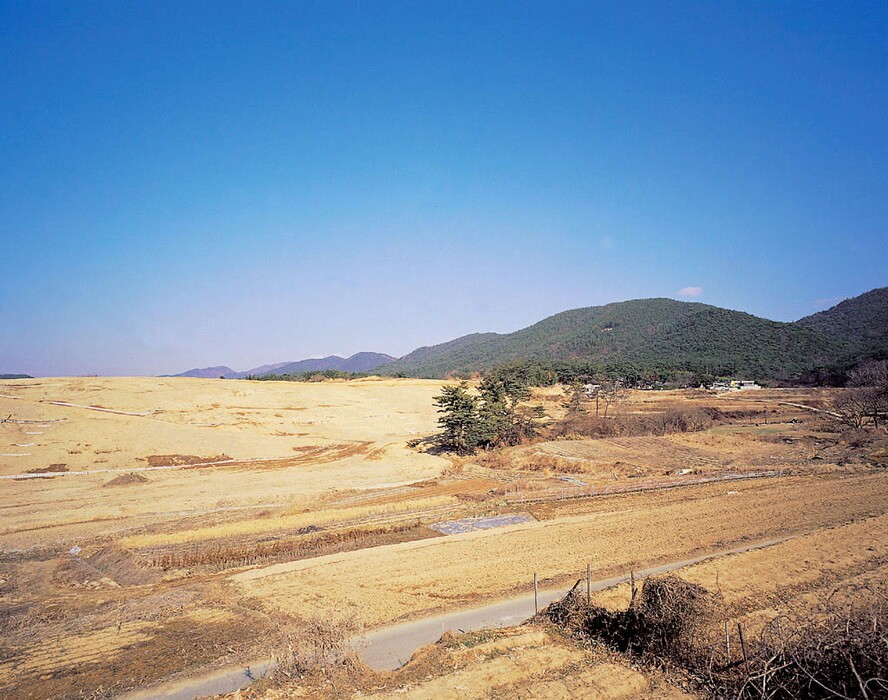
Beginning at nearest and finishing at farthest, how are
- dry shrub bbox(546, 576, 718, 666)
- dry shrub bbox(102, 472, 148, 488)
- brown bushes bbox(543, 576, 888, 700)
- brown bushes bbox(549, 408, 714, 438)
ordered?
brown bushes bbox(543, 576, 888, 700), dry shrub bbox(546, 576, 718, 666), dry shrub bbox(102, 472, 148, 488), brown bushes bbox(549, 408, 714, 438)

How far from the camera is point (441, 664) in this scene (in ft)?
30.6

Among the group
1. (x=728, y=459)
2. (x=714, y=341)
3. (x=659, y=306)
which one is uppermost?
(x=659, y=306)

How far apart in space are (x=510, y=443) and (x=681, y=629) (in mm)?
31464

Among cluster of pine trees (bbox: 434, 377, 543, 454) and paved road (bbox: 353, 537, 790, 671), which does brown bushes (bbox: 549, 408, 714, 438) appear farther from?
paved road (bbox: 353, 537, 790, 671)

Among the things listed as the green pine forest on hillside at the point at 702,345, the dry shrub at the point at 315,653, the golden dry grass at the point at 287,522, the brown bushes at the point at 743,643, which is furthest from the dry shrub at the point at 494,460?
the green pine forest on hillside at the point at 702,345

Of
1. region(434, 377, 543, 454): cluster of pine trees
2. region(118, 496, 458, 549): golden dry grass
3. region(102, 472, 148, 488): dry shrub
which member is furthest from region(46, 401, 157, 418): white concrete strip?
region(118, 496, 458, 549): golden dry grass

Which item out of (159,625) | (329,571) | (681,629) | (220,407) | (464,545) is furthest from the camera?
(220,407)

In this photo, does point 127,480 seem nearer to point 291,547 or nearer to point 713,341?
point 291,547

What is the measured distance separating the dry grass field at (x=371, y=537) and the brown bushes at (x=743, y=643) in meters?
0.73

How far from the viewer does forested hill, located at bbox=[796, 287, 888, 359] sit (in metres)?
128

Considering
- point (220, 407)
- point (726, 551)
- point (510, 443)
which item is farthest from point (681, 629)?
point (220, 407)

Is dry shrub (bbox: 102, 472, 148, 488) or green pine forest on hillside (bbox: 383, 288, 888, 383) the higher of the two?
green pine forest on hillside (bbox: 383, 288, 888, 383)

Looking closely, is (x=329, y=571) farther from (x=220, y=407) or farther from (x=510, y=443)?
(x=220, y=407)

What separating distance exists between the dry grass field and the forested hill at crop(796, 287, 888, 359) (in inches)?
4452
